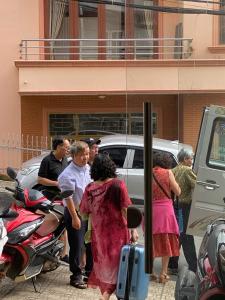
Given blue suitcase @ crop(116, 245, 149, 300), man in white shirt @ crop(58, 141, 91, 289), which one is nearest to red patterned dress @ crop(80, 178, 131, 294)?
blue suitcase @ crop(116, 245, 149, 300)

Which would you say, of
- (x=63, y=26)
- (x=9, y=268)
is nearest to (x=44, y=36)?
(x=63, y=26)

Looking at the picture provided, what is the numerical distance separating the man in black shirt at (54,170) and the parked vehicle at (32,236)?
0.54 m

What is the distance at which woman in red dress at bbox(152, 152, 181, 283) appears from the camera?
12.4 feet

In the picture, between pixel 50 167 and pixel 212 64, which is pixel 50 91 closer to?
pixel 50 167

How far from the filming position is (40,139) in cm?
1867

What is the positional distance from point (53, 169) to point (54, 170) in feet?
0.06

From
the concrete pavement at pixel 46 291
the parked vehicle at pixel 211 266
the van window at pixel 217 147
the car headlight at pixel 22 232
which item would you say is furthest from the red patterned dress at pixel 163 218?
the concrete pavement at pixel 46 291

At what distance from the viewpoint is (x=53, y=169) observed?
24.5 ft

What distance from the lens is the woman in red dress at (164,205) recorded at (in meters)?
3.77

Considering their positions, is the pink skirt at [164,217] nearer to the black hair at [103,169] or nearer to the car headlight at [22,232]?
the black hair at [103,169]

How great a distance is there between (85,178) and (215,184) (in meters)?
3.54

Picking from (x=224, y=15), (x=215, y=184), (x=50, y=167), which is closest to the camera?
(x=215, y=184)

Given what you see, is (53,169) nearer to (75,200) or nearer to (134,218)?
(75,200)

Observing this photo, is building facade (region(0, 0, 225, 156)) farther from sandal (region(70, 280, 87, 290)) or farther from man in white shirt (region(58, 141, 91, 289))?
sandal (region(70, 280, 87, 290))
